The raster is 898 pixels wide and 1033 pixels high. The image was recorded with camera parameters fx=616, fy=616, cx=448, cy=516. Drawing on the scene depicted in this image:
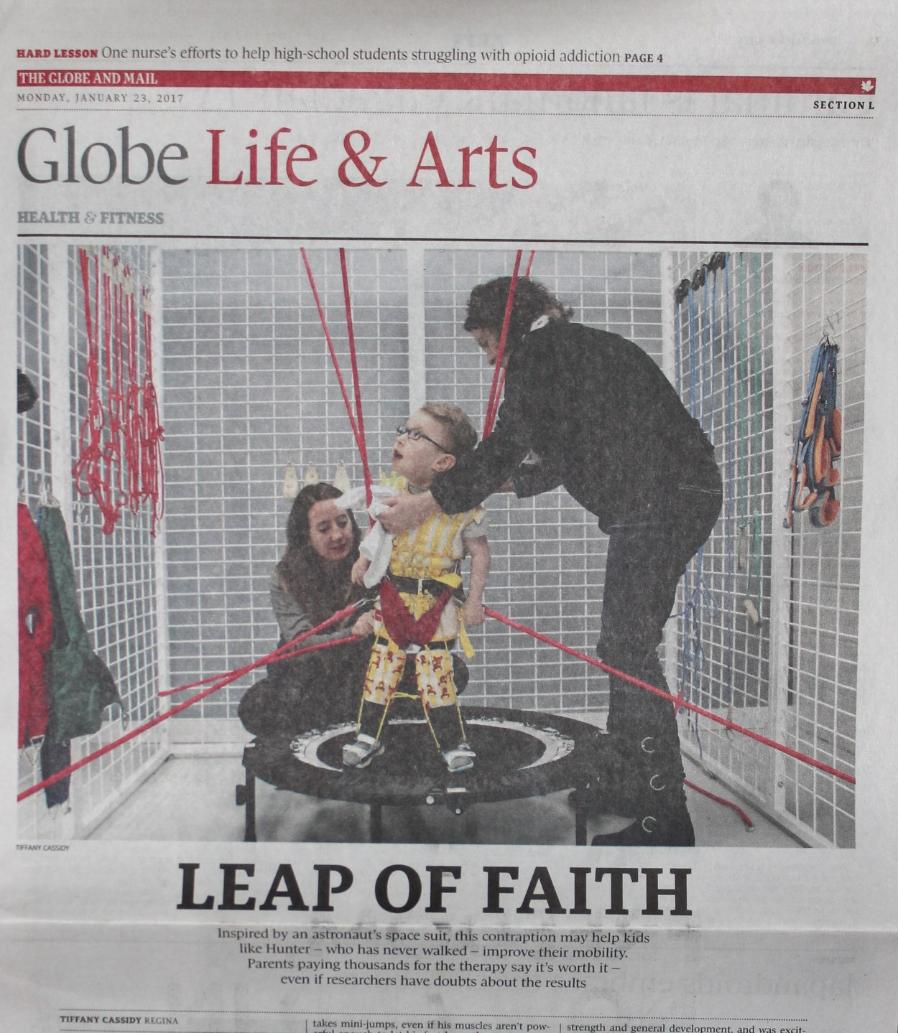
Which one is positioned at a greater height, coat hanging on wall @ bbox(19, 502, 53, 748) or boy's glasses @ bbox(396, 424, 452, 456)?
boy's glasses @ bbox(396, 424, 452, 456)

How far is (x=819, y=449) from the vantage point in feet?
1.30

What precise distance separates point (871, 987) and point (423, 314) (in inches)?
20.2

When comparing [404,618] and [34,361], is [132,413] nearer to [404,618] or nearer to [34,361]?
[34,361]

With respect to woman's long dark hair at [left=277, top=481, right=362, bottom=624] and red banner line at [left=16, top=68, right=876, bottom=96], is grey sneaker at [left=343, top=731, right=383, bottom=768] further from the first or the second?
red banner line at [left=16, top=68, right=876, bottom=96]

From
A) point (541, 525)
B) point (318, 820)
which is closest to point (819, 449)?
point (541, 525)

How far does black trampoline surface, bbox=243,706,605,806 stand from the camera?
383mm

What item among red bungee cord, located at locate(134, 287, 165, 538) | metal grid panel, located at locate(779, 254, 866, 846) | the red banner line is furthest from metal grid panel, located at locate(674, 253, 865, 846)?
red bungee cord, located at locate(134, 287, 165, 538)

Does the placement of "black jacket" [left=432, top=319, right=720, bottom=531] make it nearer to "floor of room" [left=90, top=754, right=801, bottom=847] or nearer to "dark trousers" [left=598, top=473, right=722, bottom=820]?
"dark trousers" [left=598, top=473, right=722, bottom=820]

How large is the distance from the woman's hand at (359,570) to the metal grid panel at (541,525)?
8 cm

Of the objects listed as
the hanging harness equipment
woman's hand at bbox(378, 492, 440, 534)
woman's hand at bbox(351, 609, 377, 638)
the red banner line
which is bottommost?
woman's hand at bbox(351, 609, 377, 638)

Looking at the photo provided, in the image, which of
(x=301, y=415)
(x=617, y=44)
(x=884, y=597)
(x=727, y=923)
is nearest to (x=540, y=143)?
(x=617, y=44)

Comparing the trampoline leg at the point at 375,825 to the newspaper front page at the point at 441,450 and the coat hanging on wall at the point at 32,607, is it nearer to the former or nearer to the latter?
the newspaper front page at the point at 441,450

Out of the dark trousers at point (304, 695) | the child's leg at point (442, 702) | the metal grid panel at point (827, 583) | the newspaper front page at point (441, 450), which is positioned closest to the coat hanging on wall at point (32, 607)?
the newspaper front page at point (441, 450)

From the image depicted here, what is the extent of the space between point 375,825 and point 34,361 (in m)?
0.37
